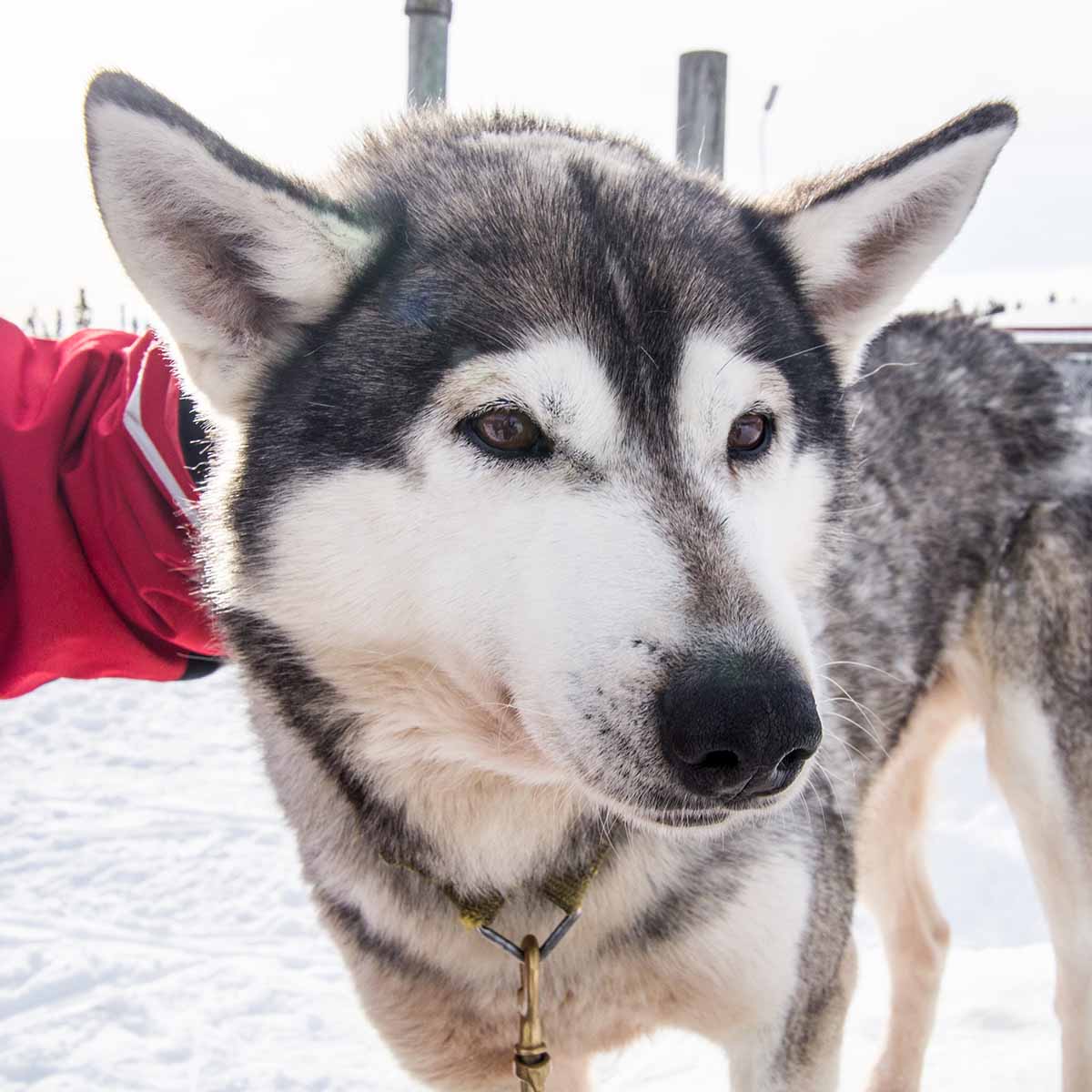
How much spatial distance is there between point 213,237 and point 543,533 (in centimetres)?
69

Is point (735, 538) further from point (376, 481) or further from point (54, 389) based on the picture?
point (54, 389)

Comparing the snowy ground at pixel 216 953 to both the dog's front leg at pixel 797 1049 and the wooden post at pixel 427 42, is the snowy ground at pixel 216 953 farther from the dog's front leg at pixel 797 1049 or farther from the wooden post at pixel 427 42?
the wooden post at pixel 427 42

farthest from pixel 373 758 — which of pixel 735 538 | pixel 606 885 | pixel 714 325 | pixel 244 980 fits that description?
pixel 244 980

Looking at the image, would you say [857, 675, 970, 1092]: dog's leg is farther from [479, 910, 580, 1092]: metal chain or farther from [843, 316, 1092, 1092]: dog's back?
[479, 910, 580, 1092]: metal chain

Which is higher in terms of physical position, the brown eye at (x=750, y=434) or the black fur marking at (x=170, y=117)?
the black fur marking at (x=170, y=117)

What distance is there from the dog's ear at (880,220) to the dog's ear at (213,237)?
2.52ft

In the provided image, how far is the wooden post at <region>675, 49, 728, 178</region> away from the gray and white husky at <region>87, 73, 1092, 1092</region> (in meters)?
3.04

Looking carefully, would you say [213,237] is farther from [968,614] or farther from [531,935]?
[968,614]

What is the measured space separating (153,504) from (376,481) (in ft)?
3.29

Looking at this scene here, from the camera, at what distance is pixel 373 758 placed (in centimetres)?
174

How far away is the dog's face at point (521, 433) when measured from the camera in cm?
129

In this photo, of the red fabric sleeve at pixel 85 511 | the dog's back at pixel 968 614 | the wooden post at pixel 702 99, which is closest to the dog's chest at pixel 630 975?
the dog's back at pixel 968 614

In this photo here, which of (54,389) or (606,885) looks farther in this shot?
(54,389)

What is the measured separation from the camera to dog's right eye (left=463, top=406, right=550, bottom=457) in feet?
4.78
